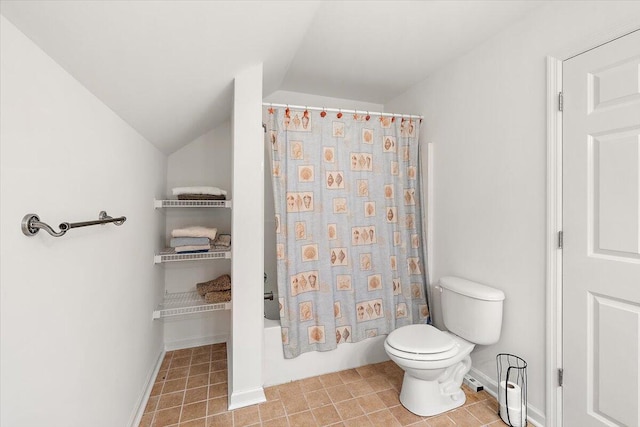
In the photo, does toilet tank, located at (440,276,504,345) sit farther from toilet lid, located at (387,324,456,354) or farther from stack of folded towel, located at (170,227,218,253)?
stack of folded towel, located at (170,227,218,253)

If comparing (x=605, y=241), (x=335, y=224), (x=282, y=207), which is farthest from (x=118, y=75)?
(x=605, y=241)

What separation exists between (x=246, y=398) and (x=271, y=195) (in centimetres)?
156

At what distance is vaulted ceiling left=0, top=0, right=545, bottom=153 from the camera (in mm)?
905

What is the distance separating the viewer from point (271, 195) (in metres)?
2.73

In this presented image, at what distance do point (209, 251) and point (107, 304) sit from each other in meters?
0.94

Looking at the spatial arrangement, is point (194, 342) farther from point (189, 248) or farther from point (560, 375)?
point (560, 375)

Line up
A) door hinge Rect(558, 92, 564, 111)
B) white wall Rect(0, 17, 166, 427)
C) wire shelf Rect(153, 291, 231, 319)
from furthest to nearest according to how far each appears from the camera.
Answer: wire shelf Rect(153, 291, 231, 319) < door hinge Rect(558, 92, 564, 111) < white wall Rect(0, 17, 166, 427)

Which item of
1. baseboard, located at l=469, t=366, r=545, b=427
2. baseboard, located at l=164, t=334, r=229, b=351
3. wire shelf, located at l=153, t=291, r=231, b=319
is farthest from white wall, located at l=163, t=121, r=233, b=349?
baseboard, located at l=469, t=366, r=545, b=427

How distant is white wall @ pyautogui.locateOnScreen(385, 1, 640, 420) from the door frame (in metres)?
0.04

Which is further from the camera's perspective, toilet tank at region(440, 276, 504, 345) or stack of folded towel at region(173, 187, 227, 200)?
stack of folded towel at region(173, 187, 227, 200)

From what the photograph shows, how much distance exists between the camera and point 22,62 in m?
0.77

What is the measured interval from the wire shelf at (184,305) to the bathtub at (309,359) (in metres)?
0.40

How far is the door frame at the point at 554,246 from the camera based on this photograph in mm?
1568

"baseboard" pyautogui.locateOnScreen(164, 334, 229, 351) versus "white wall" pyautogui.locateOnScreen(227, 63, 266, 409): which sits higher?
"white wall" pyautogui.locateOnScreen(227, 63, 266, 409)
